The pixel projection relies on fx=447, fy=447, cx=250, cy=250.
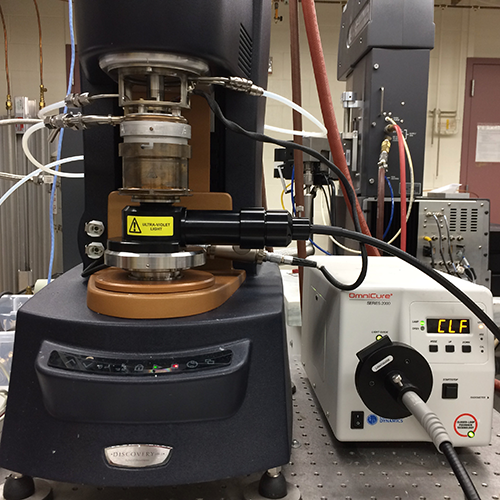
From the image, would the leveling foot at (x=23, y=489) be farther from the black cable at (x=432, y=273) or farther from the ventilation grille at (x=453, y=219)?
the ventilation grille at (x=453, y=219)

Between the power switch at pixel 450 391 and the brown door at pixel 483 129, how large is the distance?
143 inches

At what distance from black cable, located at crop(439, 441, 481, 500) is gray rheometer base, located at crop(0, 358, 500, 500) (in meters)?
0.09

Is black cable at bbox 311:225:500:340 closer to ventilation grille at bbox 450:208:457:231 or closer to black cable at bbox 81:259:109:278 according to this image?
black cable at bbox 81:259:109:278

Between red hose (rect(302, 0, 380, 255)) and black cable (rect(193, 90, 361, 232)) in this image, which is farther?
red hose (rect(302, 0, 380, 255))

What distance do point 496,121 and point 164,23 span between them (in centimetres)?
401

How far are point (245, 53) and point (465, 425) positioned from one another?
1.70ft

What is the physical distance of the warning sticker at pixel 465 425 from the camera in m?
0.53

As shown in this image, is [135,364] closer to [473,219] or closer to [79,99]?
[79,99]

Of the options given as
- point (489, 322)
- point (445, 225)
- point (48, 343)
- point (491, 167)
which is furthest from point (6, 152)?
point (491, 167)

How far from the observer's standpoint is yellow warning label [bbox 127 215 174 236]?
1.52 ft

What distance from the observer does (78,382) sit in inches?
15.6

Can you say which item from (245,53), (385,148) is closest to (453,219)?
(385,148)

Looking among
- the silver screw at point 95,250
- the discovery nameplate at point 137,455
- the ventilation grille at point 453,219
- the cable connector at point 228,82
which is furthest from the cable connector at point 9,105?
the discovery nameplate at point 137,455

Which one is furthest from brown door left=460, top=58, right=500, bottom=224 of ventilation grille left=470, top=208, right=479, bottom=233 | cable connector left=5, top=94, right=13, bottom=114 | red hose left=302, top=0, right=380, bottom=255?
cable connector left=5, top=94, right=13, bottom=114
